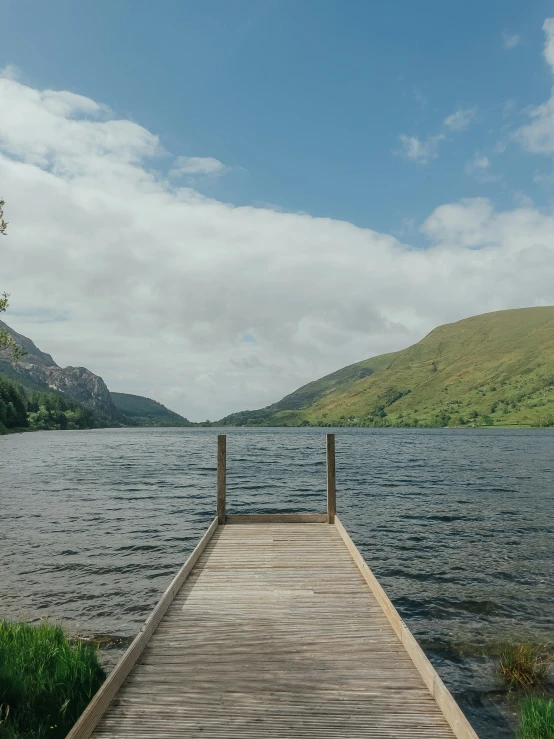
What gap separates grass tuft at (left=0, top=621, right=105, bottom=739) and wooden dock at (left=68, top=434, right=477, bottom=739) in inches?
47.5

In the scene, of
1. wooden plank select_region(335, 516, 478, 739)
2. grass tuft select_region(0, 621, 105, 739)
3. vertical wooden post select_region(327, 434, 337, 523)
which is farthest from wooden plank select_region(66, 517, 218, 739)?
vertical wooden post select_region(327, 434, 337, 523)

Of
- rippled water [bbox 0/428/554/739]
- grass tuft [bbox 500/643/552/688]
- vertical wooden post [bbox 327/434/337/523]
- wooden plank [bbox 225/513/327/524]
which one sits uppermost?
vertical wooden post [bbox 327/434/337/523]

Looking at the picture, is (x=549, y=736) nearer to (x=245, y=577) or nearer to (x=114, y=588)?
(x=245, y=577)

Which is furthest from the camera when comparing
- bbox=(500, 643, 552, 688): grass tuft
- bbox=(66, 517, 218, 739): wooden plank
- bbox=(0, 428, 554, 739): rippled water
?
bbox=(0, 428, 554, 739): rippled water

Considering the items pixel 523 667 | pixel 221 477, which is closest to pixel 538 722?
pixel 523 667

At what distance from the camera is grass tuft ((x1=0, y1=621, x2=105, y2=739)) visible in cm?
661

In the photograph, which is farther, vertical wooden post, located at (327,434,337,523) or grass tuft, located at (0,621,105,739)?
vertical wooden post, located at (327,434,337,523)

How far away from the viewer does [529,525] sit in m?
24.6

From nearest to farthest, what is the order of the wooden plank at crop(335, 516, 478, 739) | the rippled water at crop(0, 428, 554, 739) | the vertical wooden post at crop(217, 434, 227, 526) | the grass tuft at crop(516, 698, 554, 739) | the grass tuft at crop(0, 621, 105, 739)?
1. the wooden plank at crop(335, 516, 478, 739)
2. the grass tuft at crop(0, 621, 105, 739)
3. the grass tuft at crop(516, 698, 554, 739)
4. the rippled water at crop(0, 428, 554, 739)
5. the vertical wooden post at crop(217, 434, 227, 526)

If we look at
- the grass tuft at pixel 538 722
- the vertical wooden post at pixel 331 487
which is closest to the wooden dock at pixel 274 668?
the grass tuft at pixel 538 722

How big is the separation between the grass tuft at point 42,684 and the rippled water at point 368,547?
11.2 ft

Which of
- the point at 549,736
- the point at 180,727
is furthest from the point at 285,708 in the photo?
the point at 549,736

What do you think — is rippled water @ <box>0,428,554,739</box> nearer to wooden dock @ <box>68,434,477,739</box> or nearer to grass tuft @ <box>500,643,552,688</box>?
grass tuft @ <box>500,643,552,688</box>

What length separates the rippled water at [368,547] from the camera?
1188 centimetres
